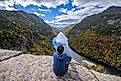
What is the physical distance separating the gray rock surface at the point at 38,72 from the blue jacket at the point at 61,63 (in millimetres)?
397

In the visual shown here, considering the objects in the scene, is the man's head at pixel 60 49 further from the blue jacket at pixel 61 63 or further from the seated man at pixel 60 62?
the blue jacket at pixel 61 63

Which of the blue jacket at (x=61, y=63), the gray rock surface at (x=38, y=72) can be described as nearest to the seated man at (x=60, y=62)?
the blue jacket at (x=61, y=63)

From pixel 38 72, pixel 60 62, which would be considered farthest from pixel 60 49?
pixel 38 72

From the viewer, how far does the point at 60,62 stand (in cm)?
1291

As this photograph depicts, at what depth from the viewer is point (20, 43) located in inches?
5103

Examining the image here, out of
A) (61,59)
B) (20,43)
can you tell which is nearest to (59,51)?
(61,59)

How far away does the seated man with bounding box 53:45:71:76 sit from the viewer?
12.7 m

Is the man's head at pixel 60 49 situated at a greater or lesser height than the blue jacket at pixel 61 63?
greater

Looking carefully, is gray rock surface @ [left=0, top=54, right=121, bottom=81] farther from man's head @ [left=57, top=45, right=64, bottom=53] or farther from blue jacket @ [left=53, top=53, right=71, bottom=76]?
man's head @ [left=57, top=45, right=64, bottom=53]

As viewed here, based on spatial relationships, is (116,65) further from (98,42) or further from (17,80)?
(17,80)

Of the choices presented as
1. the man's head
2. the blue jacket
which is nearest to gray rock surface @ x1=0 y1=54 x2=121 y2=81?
the blue jacket

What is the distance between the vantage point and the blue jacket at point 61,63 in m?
12.8

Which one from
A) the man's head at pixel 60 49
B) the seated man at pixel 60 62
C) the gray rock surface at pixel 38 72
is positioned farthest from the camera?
the gray rock surface at pixel 38 72

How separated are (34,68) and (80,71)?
322 cm
